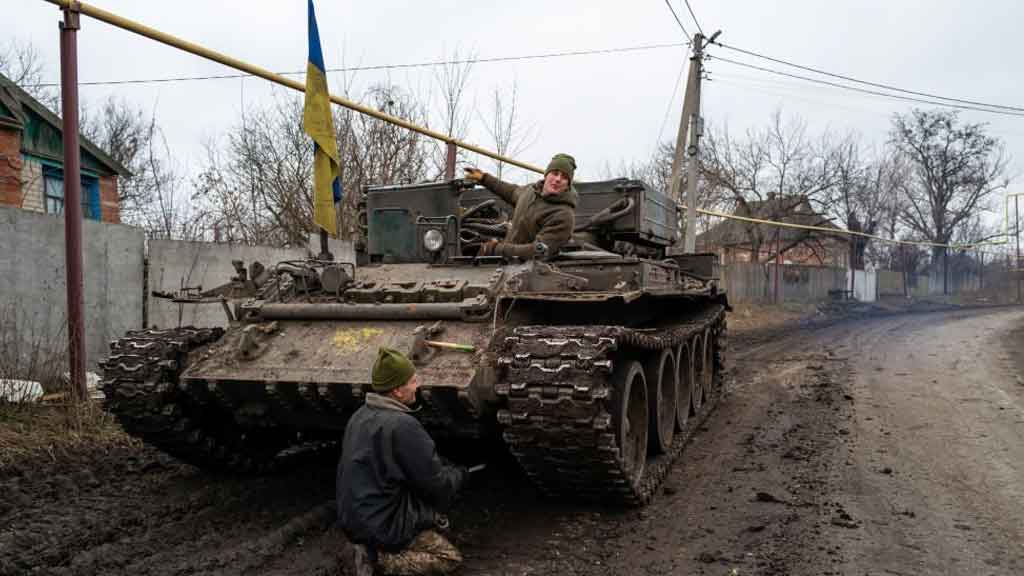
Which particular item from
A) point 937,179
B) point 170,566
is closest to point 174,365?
point 170,566

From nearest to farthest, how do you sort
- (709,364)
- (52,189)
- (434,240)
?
1. (434,240)
2. (709,364)
3. (52,189)

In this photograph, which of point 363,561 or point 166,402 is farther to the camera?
point 166,402

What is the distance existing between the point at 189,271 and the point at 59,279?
85.1 inches

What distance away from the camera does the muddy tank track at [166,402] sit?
565 cm

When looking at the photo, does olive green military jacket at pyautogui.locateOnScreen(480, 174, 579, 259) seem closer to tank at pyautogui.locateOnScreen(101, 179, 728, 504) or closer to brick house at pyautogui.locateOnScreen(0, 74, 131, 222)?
tank at pyautogui.locateOnScreen(101, 179, 728, 504)

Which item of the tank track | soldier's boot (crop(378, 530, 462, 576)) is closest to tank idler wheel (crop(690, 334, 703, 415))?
the tank track

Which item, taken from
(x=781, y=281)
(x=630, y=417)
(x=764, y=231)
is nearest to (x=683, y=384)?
(x=630, y=417)

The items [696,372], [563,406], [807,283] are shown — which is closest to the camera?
[563,406]

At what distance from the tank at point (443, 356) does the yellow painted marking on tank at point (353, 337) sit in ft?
0.05

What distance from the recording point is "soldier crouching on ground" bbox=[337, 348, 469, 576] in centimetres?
384

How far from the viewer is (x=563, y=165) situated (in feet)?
22.4

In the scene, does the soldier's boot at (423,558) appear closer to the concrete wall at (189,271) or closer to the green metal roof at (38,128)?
the concrete wall at (189,271)

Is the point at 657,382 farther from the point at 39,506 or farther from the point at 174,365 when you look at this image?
the point at 39,506

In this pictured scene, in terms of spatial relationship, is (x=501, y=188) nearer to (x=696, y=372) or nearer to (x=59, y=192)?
(x=696, y=372)
